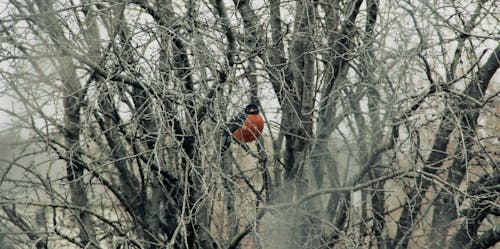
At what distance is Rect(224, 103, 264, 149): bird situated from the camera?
5723mm

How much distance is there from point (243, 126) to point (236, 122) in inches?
2.3

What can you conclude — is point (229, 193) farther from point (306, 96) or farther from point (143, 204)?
point (143, 204)

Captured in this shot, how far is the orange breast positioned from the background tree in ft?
0.56

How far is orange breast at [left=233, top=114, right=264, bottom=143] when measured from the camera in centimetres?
602

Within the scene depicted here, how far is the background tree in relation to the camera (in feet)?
18.0

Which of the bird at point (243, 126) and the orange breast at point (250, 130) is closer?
the bird at point (243, 126)

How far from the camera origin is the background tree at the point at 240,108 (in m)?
5.48

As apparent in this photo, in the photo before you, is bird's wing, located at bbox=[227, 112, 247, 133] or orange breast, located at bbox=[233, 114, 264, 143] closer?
bird's wing, located at bbox=[227, 112, 247, 133]

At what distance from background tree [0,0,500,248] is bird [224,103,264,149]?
12 centimetres

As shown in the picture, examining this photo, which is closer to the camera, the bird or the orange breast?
the bird

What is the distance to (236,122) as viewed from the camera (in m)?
5.75

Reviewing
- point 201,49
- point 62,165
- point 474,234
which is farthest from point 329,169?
point 201,49

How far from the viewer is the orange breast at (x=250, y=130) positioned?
602cm

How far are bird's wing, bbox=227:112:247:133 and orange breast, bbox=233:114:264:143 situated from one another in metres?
0.04
